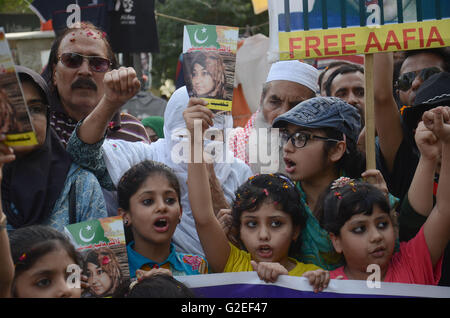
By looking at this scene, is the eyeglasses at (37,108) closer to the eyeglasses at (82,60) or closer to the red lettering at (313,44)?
the eyeglasses at (82,60)

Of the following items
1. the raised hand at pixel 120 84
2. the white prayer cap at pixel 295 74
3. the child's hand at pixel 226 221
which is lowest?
the child's hand at pixel 226 221

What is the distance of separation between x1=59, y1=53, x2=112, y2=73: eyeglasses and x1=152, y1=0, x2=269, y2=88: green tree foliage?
11829 mm

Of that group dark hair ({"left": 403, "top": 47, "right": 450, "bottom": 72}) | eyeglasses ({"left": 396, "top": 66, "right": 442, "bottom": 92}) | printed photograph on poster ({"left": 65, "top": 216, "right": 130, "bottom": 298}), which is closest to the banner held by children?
printed photograph on poster ({"left": 65, "top": 216, "right": 130, "bottom": 298})

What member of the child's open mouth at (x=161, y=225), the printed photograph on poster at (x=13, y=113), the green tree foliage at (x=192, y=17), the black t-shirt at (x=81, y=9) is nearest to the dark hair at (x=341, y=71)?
the child's open mouth at (x=161, y=225)

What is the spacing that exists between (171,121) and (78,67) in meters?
0.65

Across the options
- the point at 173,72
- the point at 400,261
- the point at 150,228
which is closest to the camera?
the point at 400,261

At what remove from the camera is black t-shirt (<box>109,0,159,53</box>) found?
21.6ft

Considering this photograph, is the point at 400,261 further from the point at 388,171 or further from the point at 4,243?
the point at 4,243

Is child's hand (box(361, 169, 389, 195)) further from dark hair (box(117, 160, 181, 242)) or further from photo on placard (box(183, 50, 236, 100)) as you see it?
dark hair (box(117, 160, 181, 242))

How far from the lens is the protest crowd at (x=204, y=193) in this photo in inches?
93.2

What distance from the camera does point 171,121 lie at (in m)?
3.51

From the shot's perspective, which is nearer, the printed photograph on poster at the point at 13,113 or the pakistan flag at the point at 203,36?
the printed photograph on poster at the point at 13,113

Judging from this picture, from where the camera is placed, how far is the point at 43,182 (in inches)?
101
